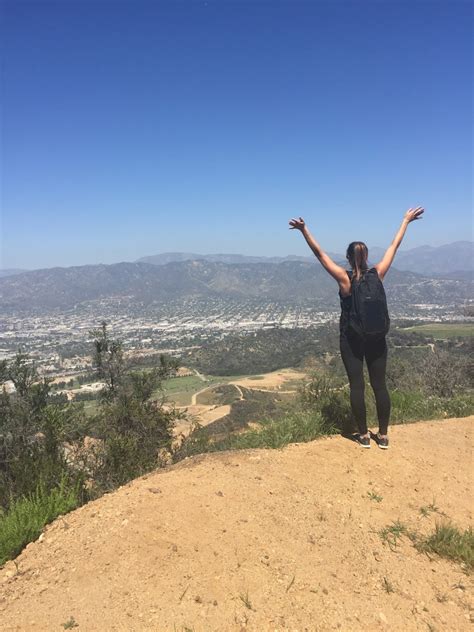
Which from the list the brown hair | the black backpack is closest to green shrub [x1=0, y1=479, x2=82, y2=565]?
the black backpack

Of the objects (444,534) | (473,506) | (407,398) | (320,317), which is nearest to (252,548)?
(444,534)

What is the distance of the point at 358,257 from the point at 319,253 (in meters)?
0.39

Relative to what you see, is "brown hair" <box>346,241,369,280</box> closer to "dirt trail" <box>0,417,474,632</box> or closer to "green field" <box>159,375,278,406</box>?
"dirt trail" <box>0,417,474,632</box>

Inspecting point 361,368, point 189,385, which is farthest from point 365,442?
point 189,385

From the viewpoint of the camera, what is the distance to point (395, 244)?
4.45 m

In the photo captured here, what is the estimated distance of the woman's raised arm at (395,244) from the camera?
433 cm

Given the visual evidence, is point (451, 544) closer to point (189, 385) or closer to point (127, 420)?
point (127, 420)

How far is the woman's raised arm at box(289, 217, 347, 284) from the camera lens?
13.8 feet

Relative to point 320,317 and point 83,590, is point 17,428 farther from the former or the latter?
point 320,317

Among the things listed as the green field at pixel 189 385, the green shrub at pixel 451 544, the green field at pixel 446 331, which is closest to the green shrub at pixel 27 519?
the green shrub at pixel 451 544

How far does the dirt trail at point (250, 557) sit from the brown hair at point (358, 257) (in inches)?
74.6

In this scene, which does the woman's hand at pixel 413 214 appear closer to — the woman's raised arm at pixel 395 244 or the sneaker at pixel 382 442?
the woman's raised arm at pixel 395 244

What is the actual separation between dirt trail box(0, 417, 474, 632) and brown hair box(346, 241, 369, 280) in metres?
1.90

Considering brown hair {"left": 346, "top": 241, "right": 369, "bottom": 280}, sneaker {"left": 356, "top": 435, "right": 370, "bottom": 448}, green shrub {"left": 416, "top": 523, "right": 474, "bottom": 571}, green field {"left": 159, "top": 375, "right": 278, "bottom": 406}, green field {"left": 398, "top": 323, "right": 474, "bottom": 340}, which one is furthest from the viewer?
green field {"left": 398, "top": 323, "right": 474, "bottom": 340}
